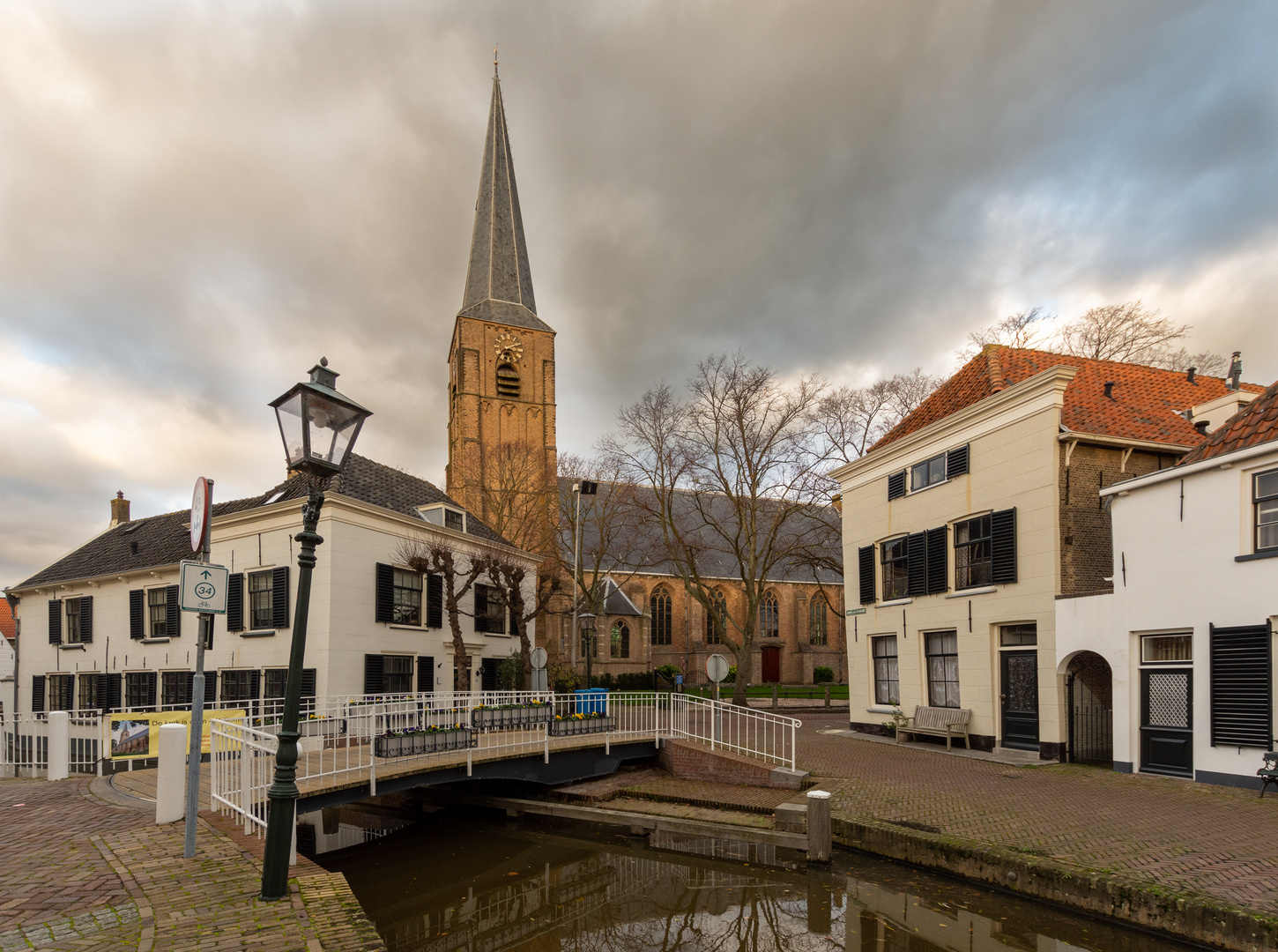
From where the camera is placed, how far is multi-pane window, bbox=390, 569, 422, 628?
20.6 metres

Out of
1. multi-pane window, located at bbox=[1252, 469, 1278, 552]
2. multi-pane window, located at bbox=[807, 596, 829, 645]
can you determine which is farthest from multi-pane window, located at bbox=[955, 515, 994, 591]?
multi-pane window, located at bbox=[807, 596, 829, 645]

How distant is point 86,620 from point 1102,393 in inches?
1159

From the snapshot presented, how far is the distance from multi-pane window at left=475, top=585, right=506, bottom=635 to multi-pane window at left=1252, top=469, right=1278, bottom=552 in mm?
18419

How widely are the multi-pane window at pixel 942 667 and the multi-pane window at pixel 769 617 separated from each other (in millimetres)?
28952

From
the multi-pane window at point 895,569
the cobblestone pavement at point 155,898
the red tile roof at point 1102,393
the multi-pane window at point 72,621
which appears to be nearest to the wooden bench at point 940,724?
the multi-pane window at point 895,569

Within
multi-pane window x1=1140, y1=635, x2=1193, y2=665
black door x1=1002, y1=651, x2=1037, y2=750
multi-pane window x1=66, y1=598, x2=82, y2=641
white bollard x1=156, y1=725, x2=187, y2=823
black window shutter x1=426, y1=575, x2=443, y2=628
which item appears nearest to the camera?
white bollard x1=156, y1=725, x2=187, y2=823

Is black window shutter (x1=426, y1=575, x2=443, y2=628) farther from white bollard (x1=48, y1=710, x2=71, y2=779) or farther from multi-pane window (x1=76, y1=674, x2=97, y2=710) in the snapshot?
multi-pane window (x1=76, y1=674, x2=97, y2=710)

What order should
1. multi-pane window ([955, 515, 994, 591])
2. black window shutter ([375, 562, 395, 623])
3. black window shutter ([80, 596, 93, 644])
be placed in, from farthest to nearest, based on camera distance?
black window shutter ([80, 596, 93, 644])
black window shutter ([375, 562, 395, 623])
multi-pane window ([955, 515, 994, 591])

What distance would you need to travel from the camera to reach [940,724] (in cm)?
1677

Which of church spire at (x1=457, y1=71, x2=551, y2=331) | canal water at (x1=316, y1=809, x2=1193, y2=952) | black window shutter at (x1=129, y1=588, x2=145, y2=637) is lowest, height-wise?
canal water at (x1=316, y1=809, x2=1193, y2=952)

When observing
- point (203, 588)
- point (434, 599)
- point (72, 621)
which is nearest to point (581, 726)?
point (434, 599)

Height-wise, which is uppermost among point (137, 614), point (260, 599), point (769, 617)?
point (260, 599)

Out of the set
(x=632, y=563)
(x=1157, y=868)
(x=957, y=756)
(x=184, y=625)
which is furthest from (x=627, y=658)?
(x=1157, y=868)

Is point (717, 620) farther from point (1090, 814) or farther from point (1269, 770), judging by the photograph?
point (1269, 770)
